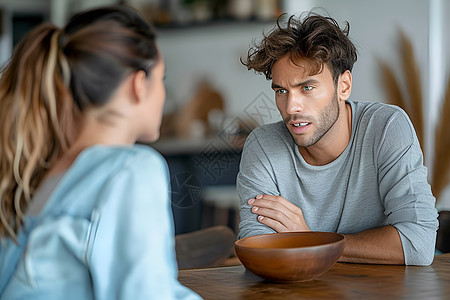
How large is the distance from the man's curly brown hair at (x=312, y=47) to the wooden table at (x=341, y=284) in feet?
2.40

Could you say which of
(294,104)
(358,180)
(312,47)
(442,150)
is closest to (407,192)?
(358,180)

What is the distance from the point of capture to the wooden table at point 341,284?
128 centimetres

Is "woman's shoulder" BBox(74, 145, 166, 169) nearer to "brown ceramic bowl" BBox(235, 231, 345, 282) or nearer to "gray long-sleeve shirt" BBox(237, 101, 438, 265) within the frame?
"brown ceramic bowl" BBox(235, 231, 345, 282)

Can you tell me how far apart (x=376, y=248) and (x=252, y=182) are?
492mm

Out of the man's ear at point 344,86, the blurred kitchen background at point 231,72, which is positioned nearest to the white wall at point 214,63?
the blurred kitchen background at point 231,72

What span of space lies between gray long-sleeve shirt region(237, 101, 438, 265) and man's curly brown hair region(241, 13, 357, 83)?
185 millimetres

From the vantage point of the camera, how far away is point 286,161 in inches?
80.4

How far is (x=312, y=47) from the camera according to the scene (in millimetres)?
1979

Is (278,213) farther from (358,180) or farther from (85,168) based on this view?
(85,168)

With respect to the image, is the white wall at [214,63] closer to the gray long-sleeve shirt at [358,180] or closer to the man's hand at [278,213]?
the gray long-sleeve shirt at [358,180]

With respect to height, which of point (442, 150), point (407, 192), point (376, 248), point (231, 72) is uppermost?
point (407, 192)

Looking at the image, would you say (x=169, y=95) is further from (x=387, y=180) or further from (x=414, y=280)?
(x=414, y=280)

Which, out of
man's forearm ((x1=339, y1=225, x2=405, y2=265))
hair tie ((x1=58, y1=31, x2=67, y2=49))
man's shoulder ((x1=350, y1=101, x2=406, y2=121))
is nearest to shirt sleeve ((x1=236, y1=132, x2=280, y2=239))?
man's forearm ((x1=339, y1=225, x2=405, y2=265))

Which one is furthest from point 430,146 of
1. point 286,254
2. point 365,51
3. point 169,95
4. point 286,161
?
point 286,254
